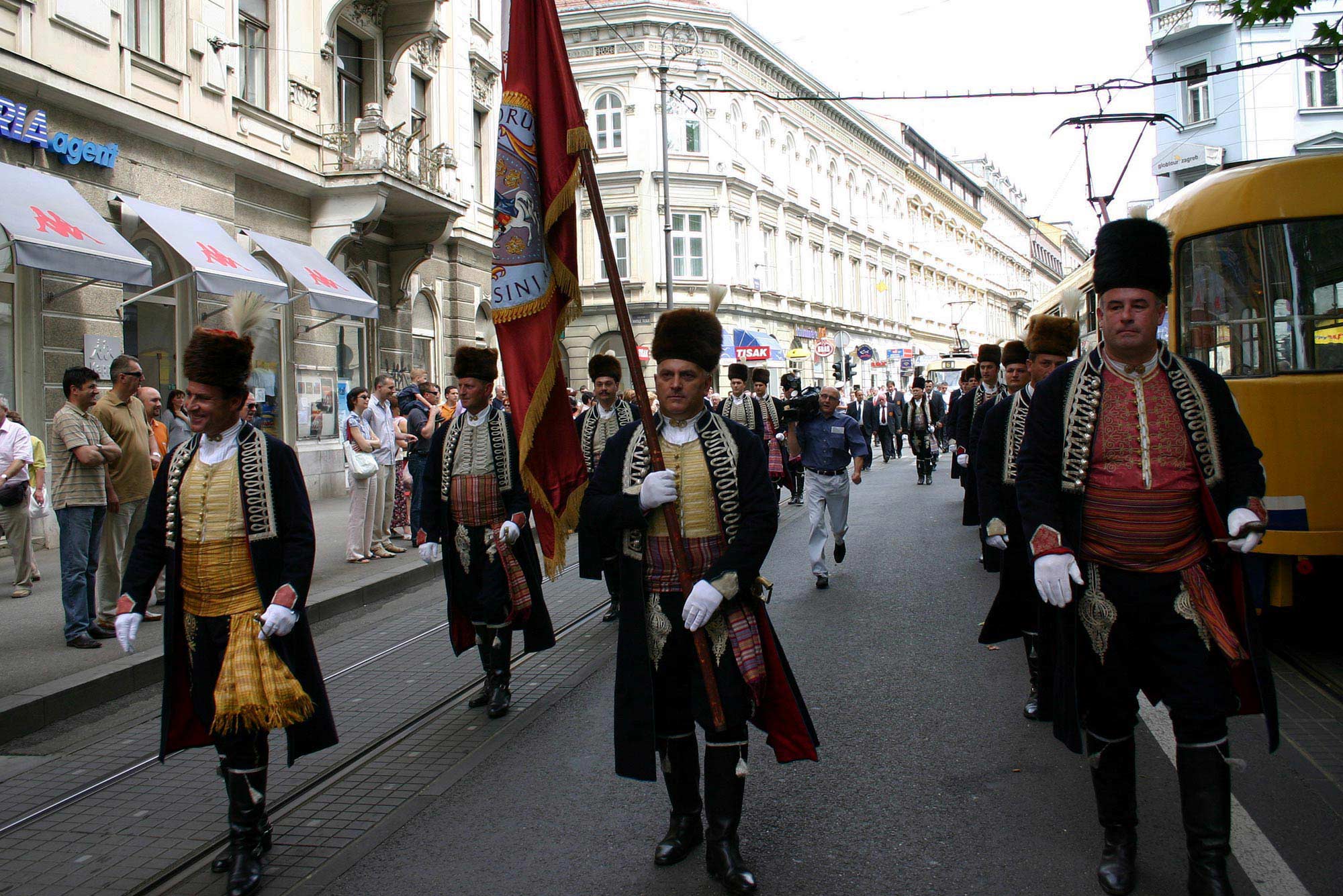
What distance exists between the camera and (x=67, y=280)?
12273 millimetres

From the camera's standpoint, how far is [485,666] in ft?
19.8

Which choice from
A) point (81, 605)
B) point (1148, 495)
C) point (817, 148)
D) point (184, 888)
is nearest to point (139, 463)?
point (81, 605)

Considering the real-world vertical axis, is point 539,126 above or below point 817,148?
below

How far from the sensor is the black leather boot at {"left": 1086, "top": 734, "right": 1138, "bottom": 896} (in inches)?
138

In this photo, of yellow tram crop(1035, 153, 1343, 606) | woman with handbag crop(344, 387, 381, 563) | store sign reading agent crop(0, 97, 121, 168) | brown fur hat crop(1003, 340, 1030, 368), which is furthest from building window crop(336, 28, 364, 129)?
yellow tram crop(1035, 153, 1343, 606)

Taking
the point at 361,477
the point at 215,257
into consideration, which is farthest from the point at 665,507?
the point at 215,257

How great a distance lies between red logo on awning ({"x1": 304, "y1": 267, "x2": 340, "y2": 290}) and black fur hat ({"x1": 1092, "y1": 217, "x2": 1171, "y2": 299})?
46.0 feet

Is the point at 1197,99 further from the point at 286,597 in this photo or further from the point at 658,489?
the point at 286,597

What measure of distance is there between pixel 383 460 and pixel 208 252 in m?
4.18

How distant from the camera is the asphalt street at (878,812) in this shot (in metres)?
3.69

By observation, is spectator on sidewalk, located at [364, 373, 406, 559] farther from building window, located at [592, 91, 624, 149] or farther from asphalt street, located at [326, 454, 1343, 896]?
building window, located at [592, 91, 624, 149]

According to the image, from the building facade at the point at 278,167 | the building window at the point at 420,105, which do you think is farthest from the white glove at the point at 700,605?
the building window at the point at 420,105

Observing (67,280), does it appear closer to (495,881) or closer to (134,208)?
(134,208)

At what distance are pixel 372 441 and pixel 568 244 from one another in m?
7.50
